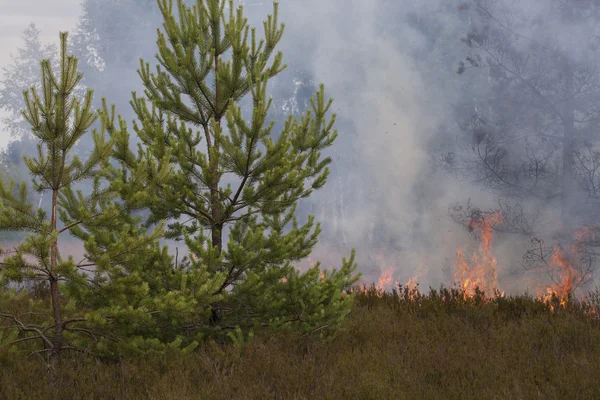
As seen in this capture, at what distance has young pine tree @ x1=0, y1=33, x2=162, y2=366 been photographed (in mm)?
4691

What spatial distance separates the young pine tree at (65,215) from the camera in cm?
469

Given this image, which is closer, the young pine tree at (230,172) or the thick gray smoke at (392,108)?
the young pine tree at (230,172)

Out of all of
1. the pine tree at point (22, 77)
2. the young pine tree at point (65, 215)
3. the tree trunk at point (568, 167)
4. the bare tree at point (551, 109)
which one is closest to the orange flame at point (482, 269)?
the bare tree at point (551, 109)

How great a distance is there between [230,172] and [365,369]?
248 cm

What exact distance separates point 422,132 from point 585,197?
1305 centimetres

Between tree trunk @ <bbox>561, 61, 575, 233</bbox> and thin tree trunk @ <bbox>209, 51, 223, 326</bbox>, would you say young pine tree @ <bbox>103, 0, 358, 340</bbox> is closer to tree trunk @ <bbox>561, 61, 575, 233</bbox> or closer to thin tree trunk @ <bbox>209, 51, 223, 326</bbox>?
thin tree trunk @ <bbox>209, 51, 223, 326</bbox>

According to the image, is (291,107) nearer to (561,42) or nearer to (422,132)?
(422,132)

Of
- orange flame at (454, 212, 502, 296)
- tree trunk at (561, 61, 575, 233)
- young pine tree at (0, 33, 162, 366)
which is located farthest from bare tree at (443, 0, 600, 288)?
young pine tree at (0, 33, 162, 366)

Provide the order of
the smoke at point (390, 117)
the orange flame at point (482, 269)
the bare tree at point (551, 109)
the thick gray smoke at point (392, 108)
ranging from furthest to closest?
the smoke at point (390, 117)
the thick gray smoke at point (392, 108)
the bare tree at point (551, 109)
the orange flame at point (482, 269)

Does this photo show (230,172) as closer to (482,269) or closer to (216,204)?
(216,204)

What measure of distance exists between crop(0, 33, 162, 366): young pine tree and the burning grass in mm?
603

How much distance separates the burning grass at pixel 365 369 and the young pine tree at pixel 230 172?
49 centimetres

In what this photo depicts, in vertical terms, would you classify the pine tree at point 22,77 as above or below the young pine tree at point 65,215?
above

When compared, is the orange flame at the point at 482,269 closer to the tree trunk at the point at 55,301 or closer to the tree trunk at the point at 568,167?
the tree trunk at the point at 568,167
